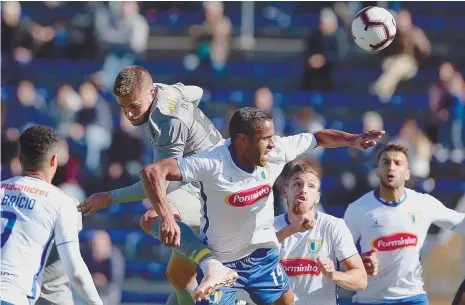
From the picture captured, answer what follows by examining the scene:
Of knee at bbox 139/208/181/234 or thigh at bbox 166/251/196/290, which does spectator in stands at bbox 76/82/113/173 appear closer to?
thigh at bbox 166/251/196/290

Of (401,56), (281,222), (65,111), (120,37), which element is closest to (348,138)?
(281,222)

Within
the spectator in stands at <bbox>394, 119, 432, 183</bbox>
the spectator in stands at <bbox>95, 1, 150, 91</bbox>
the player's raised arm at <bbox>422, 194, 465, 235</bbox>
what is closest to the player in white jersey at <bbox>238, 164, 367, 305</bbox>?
the player's raised arm at <bbox>422, 194, 465, 235</bbox>

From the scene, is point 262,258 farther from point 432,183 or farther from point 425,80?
point 425,80

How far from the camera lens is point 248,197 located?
24.2ft

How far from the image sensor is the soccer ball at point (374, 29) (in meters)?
9.28

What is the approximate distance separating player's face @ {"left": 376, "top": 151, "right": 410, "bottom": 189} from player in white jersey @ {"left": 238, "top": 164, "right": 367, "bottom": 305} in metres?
1.24

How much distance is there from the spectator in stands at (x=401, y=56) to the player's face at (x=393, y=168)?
7.27 metres

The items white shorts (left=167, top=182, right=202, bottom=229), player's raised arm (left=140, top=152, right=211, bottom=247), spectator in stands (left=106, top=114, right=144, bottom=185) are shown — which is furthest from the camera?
spectator in stands (left=106, top=114, right=144, bottom=185)

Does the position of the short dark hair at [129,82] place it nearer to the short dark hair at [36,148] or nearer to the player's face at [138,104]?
the player's face at [138,104]

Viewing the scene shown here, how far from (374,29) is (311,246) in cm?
218

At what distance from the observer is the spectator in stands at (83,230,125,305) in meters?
14.4

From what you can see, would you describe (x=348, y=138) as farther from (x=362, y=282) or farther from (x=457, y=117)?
(x=457, y=117)

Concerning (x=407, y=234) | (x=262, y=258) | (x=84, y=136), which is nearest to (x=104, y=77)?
(x=84, y=136)

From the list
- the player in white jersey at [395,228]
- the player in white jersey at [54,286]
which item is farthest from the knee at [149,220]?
the player in white jersey at [395,228]
